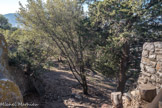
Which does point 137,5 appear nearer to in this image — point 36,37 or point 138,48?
point 138,48

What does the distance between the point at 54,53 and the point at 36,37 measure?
1385 mm

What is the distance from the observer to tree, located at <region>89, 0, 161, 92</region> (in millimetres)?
5305

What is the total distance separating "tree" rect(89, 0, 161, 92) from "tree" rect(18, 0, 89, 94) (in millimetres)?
1067

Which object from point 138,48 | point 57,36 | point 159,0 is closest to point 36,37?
point 57,36

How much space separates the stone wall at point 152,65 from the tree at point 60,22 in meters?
4.33

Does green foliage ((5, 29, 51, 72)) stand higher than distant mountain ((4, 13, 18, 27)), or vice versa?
distant mountain ((4, 13, 18, 27))

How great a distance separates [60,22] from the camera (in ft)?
22.8

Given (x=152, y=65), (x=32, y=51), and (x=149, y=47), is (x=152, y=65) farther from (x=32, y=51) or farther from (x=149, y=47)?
(x=32, y=51)

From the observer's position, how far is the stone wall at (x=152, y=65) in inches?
104

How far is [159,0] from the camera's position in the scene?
17.1 feet

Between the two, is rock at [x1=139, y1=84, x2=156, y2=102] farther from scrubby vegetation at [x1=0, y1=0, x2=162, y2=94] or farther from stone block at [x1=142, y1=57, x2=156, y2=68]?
scrubby vegetation at [x1=0, y1=0, x2=162, y2=94]

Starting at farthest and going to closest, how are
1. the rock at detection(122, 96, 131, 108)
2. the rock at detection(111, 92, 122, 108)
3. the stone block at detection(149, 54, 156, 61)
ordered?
the rock at detection(111, 92, 122, 108)
the rock at detection(122, 96, 131, 108)
the stone block at detection(149, 54, 156, 61)

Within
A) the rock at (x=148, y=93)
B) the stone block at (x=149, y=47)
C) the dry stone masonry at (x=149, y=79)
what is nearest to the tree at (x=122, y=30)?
the stone block at (x=149, y=47)

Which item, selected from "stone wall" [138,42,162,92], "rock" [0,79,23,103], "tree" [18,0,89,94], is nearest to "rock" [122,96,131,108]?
"stone wall" [138,42,162,92]
